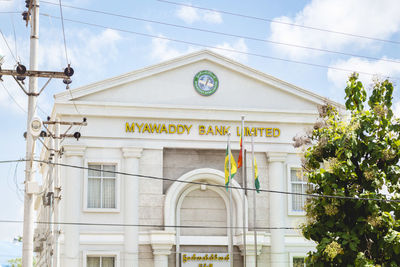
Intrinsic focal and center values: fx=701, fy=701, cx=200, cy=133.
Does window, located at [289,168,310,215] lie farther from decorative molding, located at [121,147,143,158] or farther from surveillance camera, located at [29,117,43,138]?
surveillance camera, located at [29,117,43,138]

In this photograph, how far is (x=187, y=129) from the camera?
3472cm

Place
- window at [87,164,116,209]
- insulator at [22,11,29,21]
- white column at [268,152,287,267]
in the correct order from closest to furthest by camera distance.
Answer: insulator at [22,11,29,21]
window at [87,164,116,209]
white column at [268,152,287,267]

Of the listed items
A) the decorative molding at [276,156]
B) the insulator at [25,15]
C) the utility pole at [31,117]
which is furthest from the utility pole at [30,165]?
the decorative molding at [276,156]

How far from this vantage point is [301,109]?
3622 centimetres

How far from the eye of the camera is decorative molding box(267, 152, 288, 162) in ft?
116

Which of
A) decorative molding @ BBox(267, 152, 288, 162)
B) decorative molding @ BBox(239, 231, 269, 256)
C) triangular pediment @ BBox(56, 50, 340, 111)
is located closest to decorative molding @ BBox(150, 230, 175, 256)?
decorative molding @ BBox(239, 231, 269, 256)

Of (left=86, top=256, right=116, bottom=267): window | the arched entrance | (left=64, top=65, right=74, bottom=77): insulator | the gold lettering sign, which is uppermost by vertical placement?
the gold lettering sign

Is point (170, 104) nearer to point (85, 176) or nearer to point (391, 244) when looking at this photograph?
point (85, 176)

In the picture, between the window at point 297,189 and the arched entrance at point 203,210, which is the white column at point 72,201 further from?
the window at point 297,189

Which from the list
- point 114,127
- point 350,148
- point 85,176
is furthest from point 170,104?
point 350,148

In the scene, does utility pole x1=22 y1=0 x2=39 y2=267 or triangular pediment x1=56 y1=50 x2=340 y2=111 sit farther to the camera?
triangular pediment x1=56 y1=50 x2=340 y2=111

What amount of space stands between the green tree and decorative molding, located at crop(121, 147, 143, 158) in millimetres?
15181

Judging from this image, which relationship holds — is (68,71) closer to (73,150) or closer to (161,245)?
(73,150)

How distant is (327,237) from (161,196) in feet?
52.5
